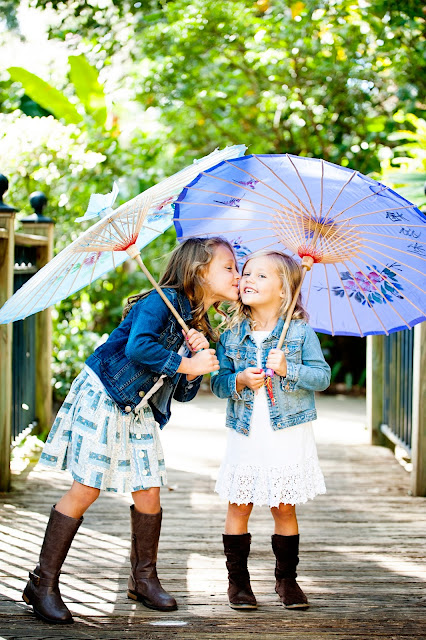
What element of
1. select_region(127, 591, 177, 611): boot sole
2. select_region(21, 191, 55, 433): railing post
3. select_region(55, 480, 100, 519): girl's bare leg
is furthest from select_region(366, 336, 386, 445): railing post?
select_region(55, 480, 100, 519): girl's bare leg

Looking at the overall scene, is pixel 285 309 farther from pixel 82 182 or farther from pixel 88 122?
pixel 88 122

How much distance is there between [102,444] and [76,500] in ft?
0.65

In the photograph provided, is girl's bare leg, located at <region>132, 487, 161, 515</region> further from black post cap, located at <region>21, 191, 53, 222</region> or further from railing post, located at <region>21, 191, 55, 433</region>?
black post cap, located at <region>21, 191, 53, 222</region>

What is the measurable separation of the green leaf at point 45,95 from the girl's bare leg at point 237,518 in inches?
228

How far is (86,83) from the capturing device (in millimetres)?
7918

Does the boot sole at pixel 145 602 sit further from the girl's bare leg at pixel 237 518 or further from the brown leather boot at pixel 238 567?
the girl's bare leg at pixel 237 518

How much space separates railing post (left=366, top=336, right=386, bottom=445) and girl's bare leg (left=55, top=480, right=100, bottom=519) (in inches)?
124

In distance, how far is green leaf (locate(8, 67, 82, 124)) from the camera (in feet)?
24.5

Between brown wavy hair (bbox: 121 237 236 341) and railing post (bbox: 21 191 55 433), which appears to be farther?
railing post (bbox: 21 191 55 433)

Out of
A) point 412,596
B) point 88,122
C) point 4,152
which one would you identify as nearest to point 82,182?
point 88,122

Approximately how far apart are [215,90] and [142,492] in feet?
19.8

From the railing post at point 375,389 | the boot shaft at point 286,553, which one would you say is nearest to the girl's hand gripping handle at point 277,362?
the boot shaft at point 286,553

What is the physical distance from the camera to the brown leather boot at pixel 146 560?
8.75 ft

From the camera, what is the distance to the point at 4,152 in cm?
592
